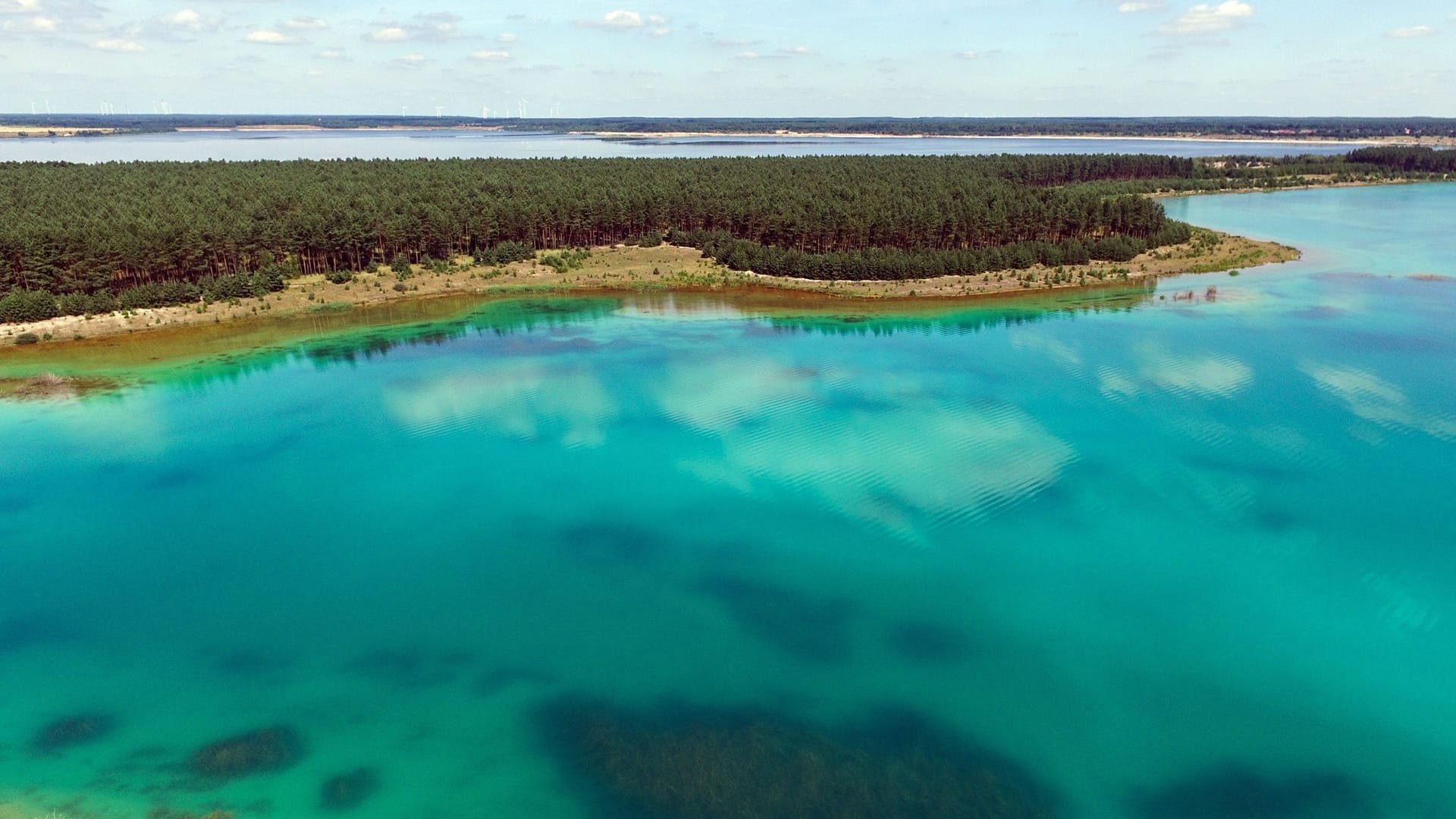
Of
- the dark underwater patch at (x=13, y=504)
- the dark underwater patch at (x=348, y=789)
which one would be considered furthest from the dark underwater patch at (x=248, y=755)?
the dark underwater patch at (x=13, y=504)

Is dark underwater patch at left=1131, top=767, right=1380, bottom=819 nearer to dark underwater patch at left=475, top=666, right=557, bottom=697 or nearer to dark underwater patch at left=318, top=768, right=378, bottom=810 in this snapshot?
dark underwater patch at left=475, top=666, right=557, bottom=697

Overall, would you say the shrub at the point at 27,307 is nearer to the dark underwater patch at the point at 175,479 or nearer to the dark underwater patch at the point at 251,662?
the dark underwater patch at the point at 175,479

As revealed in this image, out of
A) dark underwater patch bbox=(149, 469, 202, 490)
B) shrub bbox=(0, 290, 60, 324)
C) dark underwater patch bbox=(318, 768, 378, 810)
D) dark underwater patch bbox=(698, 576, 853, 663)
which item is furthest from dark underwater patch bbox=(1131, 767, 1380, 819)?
shrub bbox=(0, 290, 60, 324)

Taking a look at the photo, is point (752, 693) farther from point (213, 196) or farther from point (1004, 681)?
point (213, 196)

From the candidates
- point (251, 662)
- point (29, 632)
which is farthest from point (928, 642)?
point (29, 632)

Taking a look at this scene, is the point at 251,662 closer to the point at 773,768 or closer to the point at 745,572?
the point at 745,572
